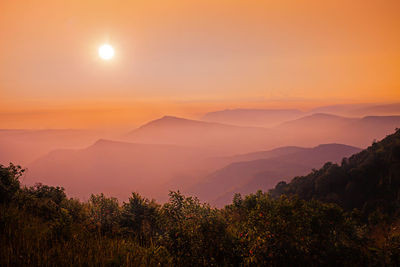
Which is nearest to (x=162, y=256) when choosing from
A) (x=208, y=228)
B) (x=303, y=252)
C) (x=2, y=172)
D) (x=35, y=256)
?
(x=208, y=228)

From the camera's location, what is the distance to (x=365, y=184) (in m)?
66.6

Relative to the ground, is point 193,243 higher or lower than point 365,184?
higher

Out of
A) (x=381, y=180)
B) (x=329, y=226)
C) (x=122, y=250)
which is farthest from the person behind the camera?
(x=381, y=180)

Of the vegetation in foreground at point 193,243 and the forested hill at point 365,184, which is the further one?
the forested hill at point 365,184

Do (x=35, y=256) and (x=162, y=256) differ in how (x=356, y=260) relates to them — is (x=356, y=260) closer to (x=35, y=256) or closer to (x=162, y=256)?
(x=162, y=256)

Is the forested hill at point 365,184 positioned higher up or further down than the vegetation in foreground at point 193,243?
further down

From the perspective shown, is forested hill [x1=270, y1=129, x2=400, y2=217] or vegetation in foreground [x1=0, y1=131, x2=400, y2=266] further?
forested hill [x1=270, y1=129, x2=400, y2=217]

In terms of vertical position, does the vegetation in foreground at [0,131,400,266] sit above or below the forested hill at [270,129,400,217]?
above

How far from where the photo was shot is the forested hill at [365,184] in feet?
192

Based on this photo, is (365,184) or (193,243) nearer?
(193,243)

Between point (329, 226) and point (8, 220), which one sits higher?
point (8, 220)

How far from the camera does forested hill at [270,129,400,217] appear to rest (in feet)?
192

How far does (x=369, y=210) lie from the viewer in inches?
2192

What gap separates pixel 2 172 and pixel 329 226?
71.5 ft
